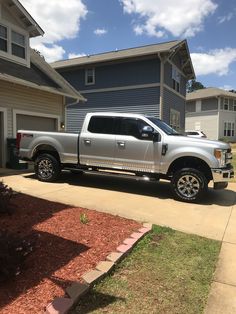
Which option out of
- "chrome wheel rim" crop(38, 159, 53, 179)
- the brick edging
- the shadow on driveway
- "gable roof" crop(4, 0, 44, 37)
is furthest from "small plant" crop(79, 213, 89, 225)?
"gable roof" crop(4, 0, 44, 37)

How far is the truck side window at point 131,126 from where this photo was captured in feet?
30.2

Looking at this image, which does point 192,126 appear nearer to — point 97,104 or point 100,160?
point 97,104

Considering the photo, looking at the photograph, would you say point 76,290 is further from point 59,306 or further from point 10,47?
point 10,47

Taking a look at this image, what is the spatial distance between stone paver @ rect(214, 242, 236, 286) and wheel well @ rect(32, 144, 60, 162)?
20.6ft

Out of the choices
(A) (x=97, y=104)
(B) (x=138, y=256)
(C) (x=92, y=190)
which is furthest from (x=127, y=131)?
(A) (x=97, y=104)

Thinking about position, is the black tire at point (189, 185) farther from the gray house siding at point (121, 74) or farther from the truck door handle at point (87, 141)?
the gray house siding at point (121, 74)

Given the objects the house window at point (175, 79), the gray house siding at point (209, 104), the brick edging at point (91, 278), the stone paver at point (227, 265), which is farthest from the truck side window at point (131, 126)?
the gray house siding at point (209, 104)

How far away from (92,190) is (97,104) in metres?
16.6

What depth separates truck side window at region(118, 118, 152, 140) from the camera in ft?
30.2

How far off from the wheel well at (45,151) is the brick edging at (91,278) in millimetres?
5486

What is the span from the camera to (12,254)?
11.9 ft

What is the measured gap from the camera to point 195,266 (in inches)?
177

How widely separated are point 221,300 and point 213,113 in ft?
138

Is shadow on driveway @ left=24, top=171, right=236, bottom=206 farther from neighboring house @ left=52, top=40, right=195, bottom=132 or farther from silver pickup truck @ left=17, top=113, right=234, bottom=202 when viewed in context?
neighboring house @ left=52, top=40, right=195, bottom=132
